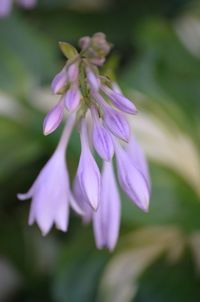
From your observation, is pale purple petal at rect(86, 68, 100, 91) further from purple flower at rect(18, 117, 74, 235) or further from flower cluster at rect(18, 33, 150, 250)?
purple flower at rect(18, 117, 74, 235)

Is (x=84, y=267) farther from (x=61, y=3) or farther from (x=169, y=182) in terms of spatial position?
(x=61, y=3)

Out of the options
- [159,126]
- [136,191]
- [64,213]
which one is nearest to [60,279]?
[159,126]

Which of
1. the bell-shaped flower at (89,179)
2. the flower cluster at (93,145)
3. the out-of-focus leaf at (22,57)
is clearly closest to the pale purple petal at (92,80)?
the flower cluster at (93,145)

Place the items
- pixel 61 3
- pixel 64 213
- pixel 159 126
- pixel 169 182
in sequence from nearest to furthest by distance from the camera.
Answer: pixel 64 213 → pixel 169 182 → pixel 159 126 → pixel 61 3

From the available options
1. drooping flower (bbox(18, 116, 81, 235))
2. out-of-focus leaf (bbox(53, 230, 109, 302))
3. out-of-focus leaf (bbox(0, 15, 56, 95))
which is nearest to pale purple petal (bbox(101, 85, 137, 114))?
drooping flower (bbox(18, 116, 81, 235))

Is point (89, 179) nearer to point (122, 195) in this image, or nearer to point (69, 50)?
point (69, 50)

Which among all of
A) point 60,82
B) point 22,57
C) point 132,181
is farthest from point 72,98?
point 22,57

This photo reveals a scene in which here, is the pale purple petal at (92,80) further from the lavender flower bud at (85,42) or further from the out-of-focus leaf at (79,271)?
the out-of-focus leaf at (79,271)
